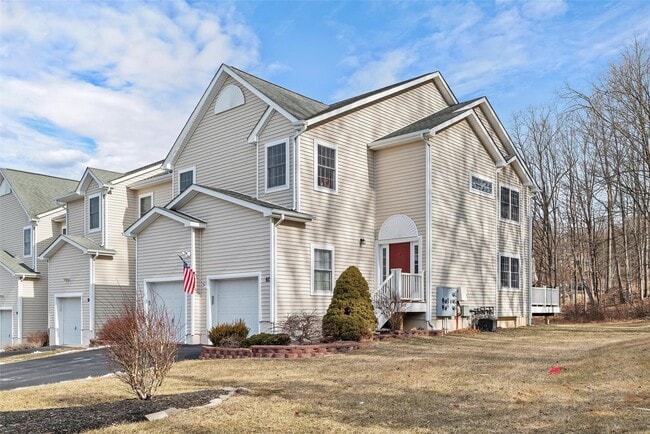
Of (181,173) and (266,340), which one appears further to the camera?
(181,173)

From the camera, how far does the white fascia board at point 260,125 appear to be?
63.9ft

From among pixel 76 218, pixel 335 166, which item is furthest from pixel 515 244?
pixel 76 218

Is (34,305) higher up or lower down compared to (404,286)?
lower down

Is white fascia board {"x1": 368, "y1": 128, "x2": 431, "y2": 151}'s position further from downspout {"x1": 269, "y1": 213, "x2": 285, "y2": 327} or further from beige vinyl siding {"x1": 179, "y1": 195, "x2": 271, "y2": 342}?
beige vinyl siding {"x1": 179, "y1": 195, "x2": 271, "y2": 342}

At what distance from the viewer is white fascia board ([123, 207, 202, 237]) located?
19.1 m

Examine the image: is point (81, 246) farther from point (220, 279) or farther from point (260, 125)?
point (260, 125)

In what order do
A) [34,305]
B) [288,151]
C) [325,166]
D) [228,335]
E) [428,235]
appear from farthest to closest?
1. [34,305]
2. [428,235]
3. [325,166]
4. [288,151]
5. [228,335]

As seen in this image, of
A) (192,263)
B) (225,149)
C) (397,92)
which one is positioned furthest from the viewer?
(397,92)

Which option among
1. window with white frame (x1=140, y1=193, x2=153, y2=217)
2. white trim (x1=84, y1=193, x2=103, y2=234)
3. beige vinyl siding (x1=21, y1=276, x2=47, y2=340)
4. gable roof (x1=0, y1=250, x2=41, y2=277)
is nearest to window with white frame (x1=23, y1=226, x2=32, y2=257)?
gable roof (x1=0, y1=250, x2=41, y2=277)

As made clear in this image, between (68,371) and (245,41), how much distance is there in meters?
9.70

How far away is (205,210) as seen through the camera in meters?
19.4

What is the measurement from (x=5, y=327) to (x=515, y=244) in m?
25.9

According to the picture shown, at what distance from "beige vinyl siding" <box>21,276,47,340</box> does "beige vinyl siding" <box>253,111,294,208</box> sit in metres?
17.0

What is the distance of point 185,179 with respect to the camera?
74.3 ft
